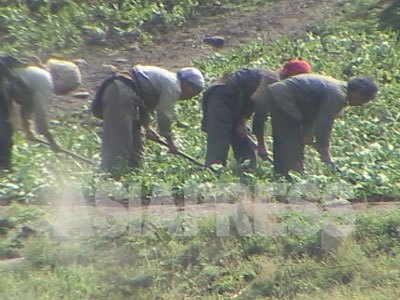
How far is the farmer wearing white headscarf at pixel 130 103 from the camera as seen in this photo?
40.4 feet

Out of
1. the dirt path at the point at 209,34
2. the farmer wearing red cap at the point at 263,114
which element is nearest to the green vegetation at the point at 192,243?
the farmer wearing red cap at the point at 263,114

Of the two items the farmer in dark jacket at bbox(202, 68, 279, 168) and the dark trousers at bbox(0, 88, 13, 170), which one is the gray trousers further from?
the dark trousers at bbox(0, 88, 13, 170)

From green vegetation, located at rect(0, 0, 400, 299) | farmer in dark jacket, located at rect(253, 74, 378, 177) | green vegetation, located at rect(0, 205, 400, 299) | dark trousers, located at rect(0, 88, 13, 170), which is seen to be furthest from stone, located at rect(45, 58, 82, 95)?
green vegetation, located at rect(0, 205, 400, 299)

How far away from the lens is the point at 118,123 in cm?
1233

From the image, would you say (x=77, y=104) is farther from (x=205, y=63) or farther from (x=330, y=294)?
(x=330, y=294)

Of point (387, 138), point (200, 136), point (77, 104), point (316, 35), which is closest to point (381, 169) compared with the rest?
point (387, 138)

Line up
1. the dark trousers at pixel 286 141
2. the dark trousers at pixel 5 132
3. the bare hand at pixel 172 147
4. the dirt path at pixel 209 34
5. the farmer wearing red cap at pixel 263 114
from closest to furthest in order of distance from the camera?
the dark trousers at pixel 5 132 < the dark trousers at pixel 286 141 < the farmer wearing red cap at pixel 263 114 < the bare hand at pixel 172 147 < the dirt path at pixel 209 34

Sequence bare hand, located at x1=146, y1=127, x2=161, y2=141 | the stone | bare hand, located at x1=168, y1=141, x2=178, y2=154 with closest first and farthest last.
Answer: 1. the stone
2. bare hand, located at x1=168, y1=141, x2=178, y2=154
3. bare hand, located at x1=146, y1=127, x2=161, y2=141

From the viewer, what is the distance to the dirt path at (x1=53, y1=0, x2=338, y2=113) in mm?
18266

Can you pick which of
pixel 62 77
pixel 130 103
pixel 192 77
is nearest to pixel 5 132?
pixel 62 77

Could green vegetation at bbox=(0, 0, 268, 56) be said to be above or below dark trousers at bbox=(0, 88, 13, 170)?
above

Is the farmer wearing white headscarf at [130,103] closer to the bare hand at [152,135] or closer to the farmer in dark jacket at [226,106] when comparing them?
the farmer in dark jacket at [226,106]

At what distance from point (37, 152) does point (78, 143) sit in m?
1.25

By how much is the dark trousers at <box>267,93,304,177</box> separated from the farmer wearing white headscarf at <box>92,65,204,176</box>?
0.90 metres
